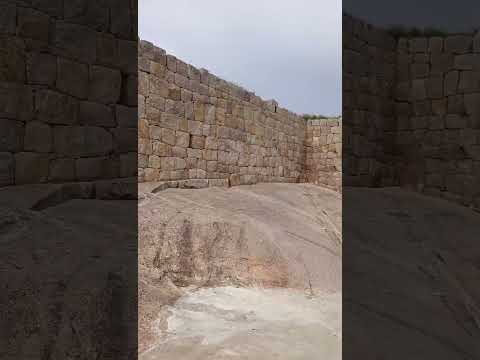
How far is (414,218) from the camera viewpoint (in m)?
4.01

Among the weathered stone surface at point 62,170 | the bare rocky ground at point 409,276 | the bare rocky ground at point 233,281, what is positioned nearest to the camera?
the bare rocky ground at point 409,276

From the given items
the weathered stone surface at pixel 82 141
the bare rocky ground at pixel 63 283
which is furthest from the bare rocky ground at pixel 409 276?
the weathered stone surface at pixel 82 141

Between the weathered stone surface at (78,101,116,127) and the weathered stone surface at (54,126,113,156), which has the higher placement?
the weathered stone surface at (78,101,116,127)

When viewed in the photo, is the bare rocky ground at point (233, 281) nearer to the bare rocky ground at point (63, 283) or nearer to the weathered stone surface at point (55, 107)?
the bare rocky ground at point (63, 283)

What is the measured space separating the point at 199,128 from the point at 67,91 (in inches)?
159

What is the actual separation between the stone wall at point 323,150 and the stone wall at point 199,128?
9.45 ft

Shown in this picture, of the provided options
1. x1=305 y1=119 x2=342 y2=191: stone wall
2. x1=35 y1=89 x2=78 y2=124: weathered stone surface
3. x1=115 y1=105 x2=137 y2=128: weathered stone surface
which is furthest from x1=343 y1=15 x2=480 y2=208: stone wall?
x1=305 y1=119 x2=342 y2=191: stone wall

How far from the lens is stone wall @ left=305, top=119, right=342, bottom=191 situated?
13.8 metres

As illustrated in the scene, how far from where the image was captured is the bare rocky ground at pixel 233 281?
102 inches

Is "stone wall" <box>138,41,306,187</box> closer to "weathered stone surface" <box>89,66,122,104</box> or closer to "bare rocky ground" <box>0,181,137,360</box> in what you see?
"weathered stone surface" <box>89,66,122,104</box>

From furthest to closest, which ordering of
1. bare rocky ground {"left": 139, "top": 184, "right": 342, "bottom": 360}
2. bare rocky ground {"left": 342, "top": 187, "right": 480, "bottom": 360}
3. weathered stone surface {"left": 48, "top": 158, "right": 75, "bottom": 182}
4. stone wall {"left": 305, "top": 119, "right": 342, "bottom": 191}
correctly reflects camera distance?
stone wall {"left": 305, "top": 119, "right": 342, "bottom": 191} → weathered stone surface {"left": 48, "top": 158, "right": 75, "bottom": 182} → bare rocky ground {"left": 139, "top": 184, "right": 342, "bottom": 360} → bare rocky ground {"left": 342, "top": 187, "right": 480, "bottom": 360}

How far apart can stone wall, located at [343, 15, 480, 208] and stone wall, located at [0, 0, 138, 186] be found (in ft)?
8.85

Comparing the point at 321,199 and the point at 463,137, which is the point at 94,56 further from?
the point at 321,199

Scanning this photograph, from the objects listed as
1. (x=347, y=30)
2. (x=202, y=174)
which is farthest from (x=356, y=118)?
(x=202, y=174)
